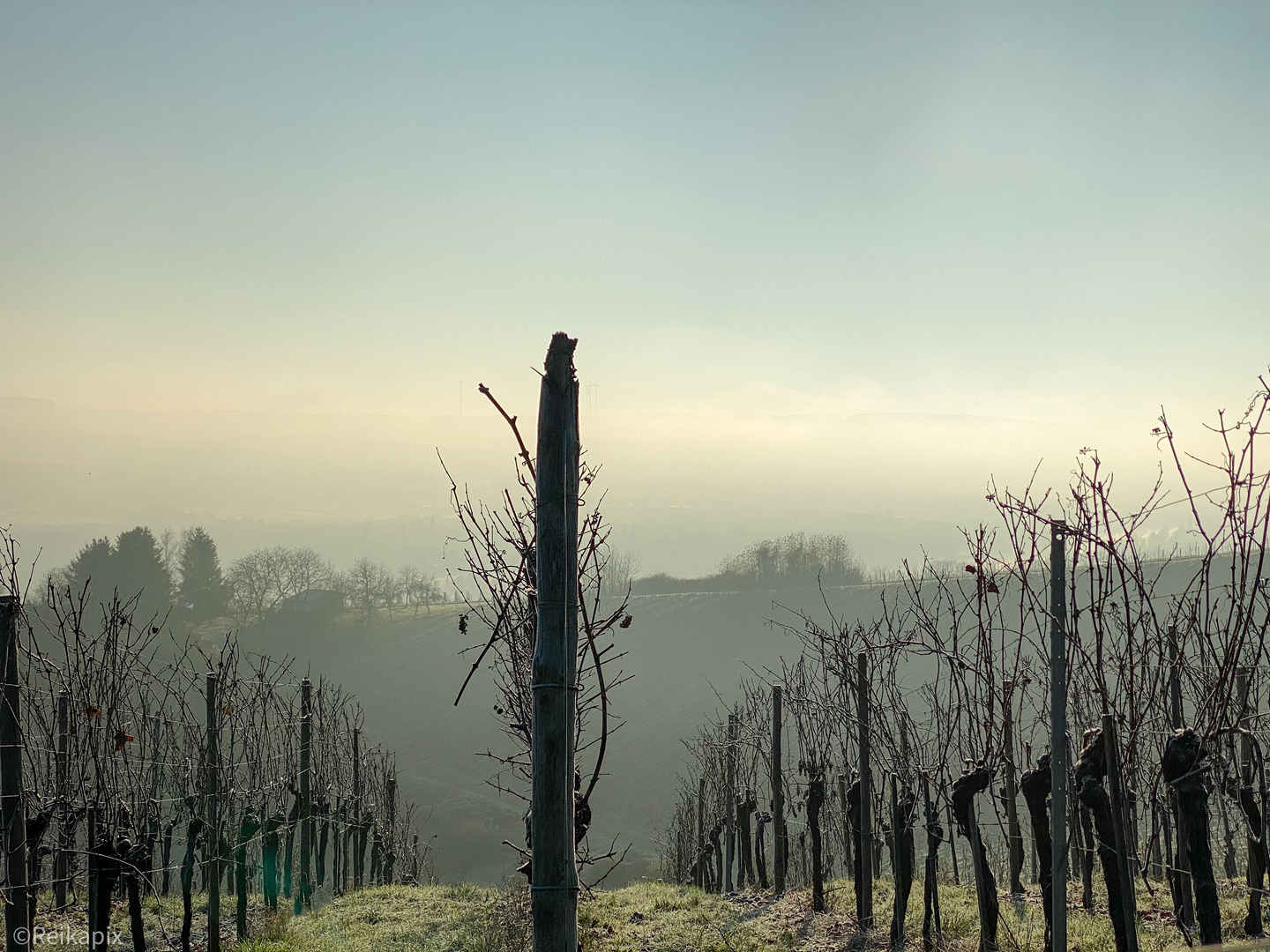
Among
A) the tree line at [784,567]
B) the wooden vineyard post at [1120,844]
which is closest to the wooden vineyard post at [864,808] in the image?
the wooden vineyard post at [1120,844]

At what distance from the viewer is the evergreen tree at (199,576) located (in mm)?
→ 52656

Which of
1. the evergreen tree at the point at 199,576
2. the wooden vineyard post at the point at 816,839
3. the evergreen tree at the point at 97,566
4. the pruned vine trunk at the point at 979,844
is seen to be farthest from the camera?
the evergreen tree at the point at 199,576

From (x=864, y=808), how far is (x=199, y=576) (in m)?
54.9

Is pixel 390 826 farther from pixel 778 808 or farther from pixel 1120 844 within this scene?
pixel 1120 844

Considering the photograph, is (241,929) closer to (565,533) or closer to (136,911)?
(136,911)

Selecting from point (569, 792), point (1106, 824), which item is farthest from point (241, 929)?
point (1106, 824)

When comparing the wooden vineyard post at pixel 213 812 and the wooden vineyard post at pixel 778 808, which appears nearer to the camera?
the wooden vineyard post at pixel 213 812

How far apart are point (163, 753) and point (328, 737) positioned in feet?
9.34

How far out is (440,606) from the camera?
64625mm

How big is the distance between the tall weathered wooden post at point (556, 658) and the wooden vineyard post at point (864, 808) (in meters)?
4.96

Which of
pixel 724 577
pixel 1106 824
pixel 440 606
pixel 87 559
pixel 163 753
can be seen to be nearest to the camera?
pixel 1106 824

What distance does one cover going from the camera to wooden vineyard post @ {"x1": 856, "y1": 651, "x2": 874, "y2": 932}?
24.6ft

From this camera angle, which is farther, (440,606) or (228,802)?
(440,606)

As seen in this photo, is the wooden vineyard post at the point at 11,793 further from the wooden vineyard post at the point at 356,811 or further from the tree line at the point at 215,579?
the tree line at the point at 215,579
